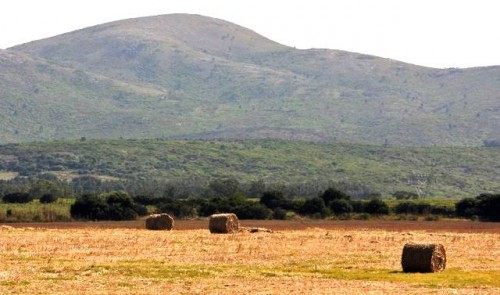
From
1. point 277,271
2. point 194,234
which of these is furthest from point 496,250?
point 194,234

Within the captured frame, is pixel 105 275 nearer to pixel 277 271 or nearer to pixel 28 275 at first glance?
pixel 28 275

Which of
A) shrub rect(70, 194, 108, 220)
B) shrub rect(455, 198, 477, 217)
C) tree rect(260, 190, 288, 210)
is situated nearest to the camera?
shrub rect(70, 194, 108, 220)

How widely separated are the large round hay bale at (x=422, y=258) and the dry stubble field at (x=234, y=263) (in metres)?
0.56

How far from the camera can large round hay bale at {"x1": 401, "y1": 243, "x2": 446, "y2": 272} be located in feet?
137

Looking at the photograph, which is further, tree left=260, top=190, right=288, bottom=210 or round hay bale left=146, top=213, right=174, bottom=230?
tree left=260, top=190, right=288, bottom=210

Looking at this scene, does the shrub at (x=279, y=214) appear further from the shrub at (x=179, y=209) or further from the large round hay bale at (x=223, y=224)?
the large round hay bale at (x=223, y=224)

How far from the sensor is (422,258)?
4178 cm

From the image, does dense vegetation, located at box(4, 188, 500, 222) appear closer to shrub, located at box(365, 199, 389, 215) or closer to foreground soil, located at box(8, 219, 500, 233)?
shrub, located at box(365, 199, 389, 215)

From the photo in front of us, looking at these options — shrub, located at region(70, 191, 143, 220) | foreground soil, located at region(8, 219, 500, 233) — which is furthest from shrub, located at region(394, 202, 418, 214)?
shrub, located at region(70, 191, 143, 220)

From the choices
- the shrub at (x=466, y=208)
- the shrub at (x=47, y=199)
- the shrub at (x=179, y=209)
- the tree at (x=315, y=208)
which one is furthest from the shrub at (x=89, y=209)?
the shrub at (x=466, y=208)

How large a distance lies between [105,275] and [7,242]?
52.2ft

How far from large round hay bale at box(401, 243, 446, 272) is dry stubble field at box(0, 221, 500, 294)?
0.56 meters

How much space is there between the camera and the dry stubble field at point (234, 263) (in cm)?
3544

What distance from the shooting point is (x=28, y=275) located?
125 ft
